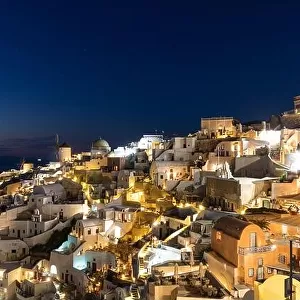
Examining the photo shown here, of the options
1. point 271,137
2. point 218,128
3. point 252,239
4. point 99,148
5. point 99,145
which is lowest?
point 252,239

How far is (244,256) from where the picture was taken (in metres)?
20.8

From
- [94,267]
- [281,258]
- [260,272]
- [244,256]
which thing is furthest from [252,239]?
[94,267]

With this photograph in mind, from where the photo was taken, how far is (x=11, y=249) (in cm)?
3831

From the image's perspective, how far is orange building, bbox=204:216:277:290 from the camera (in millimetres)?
20859

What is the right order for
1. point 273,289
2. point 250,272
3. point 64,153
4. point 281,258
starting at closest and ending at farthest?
point 273,289, point 250,272, point 281,258, point 64,153

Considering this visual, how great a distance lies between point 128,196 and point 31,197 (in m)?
10.6

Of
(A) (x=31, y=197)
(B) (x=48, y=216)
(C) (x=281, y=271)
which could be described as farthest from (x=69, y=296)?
(C) (x=281, y=271)

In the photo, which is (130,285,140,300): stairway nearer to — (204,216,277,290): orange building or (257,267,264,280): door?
(204,216,277,290): orange building

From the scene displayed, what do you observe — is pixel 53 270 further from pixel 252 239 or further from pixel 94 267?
pixel 252 239

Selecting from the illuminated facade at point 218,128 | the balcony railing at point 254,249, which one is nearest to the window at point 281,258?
the balcony railing at point 254,249

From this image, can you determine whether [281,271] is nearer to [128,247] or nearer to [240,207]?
[240,207]

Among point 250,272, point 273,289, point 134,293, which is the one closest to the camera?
point 273,289

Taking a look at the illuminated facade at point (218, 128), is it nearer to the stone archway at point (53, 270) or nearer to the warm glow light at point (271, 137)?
the warm glow light at point (271, 137)

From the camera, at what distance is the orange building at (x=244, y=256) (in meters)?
20.9
